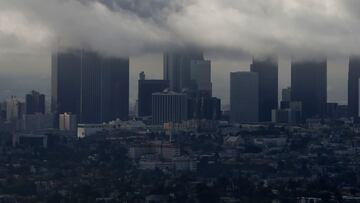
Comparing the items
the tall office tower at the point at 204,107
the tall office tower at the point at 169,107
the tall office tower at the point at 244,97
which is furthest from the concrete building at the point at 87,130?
the tall office tower at the point at 244,97

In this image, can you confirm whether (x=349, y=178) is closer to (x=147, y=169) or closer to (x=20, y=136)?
(x=147, y=169)

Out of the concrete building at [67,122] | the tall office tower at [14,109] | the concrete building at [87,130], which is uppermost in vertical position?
the tall office tower at [14,109]

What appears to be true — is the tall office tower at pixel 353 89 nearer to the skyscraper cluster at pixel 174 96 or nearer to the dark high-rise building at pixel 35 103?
the skyscraper cluster at pixel 174 96

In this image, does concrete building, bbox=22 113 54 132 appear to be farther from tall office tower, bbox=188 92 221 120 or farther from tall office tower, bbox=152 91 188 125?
tall office tower, bbox=188 92 221 120

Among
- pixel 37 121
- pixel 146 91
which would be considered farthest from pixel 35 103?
pixel 146 91

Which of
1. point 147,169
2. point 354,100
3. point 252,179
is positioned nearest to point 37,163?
point 147,169

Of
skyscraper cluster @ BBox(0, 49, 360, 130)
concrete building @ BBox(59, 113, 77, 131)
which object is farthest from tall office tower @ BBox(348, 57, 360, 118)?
concrete building @ BBox(59, 113, 77, 131)
